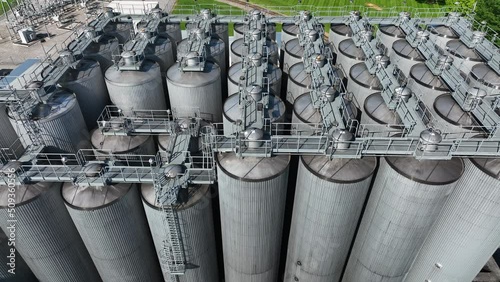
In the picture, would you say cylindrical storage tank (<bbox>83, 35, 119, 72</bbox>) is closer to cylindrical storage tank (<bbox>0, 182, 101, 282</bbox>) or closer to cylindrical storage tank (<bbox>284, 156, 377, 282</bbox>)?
cylindrical storage tank (<bbox>0, 182, 101, 282</bbox>)

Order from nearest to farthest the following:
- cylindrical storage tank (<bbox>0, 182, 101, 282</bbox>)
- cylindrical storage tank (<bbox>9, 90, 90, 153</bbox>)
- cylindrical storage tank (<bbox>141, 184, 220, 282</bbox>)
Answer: cylindrical storage tank (<bbox>0, 182, 101, 282</bbox>) → cylindrical storage tank (<bbox>141, 184, 220, 282</bbox>) → cylindrical storage tank (<bbox>9, 90, 90, 153</bbox>)

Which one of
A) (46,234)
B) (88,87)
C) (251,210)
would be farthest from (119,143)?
(251,210)

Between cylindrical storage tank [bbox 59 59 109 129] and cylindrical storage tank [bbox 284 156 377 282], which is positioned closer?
cylindrical storage tank [bbox 284 156 377 282]

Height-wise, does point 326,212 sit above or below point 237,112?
below

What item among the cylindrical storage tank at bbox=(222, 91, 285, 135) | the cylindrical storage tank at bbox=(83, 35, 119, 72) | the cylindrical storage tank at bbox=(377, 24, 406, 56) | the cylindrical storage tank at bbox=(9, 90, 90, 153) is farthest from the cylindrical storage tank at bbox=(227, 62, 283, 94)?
the cylindrical storage tank at bbox=(377, 24, 406, 56)

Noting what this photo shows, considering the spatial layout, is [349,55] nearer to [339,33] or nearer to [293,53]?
[293,53]

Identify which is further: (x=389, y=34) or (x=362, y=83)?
(x=389, y=34)

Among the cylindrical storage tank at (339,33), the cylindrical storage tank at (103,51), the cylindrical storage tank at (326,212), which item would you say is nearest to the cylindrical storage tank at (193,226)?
the cylindrical storage tank at (326,212)
